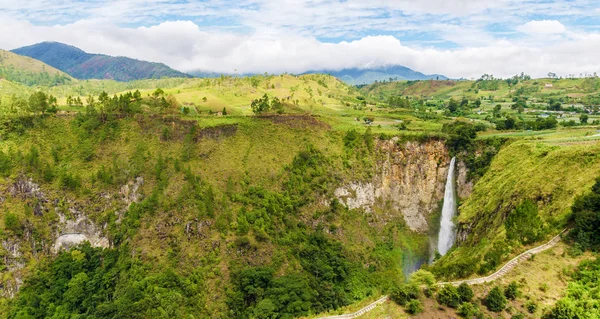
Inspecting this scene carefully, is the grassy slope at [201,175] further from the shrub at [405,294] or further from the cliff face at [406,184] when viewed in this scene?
the shrub at [405,294]

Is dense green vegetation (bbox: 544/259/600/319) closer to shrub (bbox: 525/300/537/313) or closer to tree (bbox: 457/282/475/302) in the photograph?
shrub (bbox: 525/300/537/313)

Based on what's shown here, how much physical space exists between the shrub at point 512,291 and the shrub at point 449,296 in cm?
387

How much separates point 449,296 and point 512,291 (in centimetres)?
480

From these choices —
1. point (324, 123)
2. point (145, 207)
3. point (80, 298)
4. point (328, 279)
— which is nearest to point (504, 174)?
point (328, 279)

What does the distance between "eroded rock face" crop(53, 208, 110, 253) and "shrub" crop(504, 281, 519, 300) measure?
5546 cm

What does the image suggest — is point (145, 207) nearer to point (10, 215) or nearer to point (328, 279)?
point (10, 215)

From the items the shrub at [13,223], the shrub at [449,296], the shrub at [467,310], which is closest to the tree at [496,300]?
the shrub at [467,310]

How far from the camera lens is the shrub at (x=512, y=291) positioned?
25797 mm

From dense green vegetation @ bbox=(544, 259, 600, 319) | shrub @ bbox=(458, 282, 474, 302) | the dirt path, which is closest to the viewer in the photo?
dense green vegetation @ bbox=(544, 259, 600, 319)

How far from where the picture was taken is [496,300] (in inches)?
976

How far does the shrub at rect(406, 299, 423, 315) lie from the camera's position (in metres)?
24.5

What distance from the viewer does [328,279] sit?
51.9 metres

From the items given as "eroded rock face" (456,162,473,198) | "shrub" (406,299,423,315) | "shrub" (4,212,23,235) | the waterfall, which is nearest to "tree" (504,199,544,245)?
"shrub" (406,299,423,315)

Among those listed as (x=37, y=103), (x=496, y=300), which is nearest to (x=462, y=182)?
(x=496, y=300)
